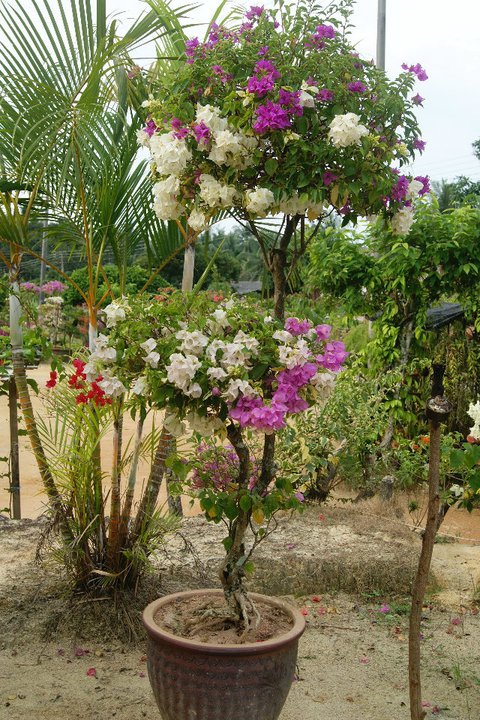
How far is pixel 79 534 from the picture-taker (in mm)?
3797

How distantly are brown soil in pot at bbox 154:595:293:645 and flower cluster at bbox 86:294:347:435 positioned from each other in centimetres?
70

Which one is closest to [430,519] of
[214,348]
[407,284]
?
[214,348]

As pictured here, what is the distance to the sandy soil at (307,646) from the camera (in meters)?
3.20

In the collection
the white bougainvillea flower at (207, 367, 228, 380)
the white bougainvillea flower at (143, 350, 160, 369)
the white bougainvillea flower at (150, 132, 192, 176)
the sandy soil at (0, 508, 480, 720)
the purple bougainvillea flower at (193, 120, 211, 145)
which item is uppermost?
the purple bougainvillea flower at (193, 120, 211, 145)

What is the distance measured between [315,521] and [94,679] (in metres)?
2.55

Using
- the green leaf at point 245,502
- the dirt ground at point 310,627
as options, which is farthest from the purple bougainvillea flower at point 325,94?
the dirt ground at point 310,627

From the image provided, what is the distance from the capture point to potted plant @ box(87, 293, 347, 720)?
95.6 inches

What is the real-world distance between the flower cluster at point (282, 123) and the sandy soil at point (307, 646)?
6.53 ft

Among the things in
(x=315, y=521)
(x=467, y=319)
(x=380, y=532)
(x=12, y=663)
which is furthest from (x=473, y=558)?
(x=12, y=663)

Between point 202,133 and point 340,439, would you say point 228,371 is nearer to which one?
point 202,133

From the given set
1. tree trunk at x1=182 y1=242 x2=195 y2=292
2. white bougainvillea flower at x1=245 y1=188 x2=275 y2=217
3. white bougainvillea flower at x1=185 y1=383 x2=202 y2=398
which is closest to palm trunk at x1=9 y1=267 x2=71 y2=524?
tree trunk at x1=182 y1=242 x2=195 y2=292

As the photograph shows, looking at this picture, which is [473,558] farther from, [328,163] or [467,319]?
[328,163]

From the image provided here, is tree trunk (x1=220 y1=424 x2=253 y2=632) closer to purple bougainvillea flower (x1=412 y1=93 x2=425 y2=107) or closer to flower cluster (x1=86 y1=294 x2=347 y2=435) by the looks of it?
flower cluster (x1=86 y1=294 x2=347 y2=435)

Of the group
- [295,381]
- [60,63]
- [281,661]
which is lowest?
[281,661]
